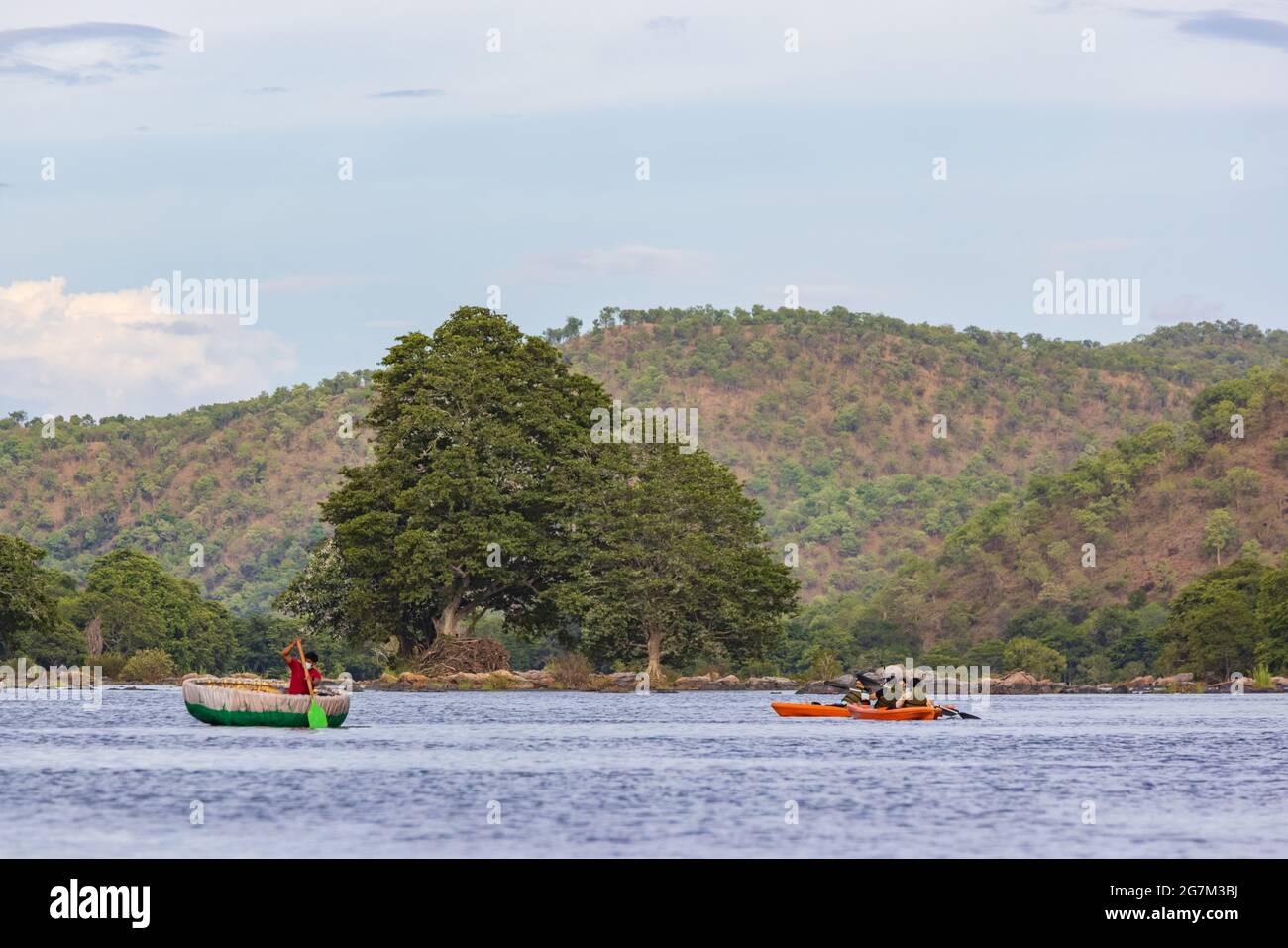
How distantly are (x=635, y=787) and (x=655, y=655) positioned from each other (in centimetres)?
5784

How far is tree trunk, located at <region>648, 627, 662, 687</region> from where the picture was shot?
327ft

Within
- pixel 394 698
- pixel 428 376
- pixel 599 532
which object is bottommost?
pixel 394 698

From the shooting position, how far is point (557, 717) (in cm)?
7012

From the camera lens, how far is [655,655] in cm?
10019

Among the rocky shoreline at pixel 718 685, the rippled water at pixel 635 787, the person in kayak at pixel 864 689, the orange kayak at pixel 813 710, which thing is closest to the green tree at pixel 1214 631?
the rocky shoreline at pixel 718 685

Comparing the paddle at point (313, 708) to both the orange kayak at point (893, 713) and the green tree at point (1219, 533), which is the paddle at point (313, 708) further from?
the green tree at point (1219, 533)

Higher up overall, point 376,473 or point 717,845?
point 376,473

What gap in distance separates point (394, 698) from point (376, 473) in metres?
16.3

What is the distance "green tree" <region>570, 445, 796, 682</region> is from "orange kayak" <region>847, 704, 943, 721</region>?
1148 inches

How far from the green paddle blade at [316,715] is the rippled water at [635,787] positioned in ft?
0.89

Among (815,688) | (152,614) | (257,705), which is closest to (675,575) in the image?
(815,688)
